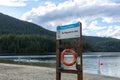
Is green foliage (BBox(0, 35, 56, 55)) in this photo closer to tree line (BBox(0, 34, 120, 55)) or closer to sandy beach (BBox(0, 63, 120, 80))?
tree line (BBox(0, 34, 120, 55))

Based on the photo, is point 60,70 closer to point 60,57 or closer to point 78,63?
point 60,57

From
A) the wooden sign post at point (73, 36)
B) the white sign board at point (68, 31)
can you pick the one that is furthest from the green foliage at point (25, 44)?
the white sign board at point (68, 31)

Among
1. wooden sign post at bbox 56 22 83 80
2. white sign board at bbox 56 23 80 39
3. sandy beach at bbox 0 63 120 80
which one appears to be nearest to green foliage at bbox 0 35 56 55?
sandy beach at bbox 0 63 120 80

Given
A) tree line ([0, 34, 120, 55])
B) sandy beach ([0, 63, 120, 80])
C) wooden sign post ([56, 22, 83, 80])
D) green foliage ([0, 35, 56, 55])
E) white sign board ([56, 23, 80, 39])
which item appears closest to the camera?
wooden sign post ([56, 22, 83, 80])

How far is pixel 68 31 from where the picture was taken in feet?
38.5

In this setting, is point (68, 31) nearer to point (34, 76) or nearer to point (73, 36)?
point (73, 36)

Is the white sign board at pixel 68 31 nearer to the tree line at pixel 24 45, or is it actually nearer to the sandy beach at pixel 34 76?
the sandy beach at pixel 34 76

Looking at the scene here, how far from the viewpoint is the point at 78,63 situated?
36.6 ft

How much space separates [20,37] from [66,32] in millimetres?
154066

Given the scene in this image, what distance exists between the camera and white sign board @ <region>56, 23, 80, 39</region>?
443 inches

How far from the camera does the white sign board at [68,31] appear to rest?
1126 cm

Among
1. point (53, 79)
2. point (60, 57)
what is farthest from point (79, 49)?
point (53, 79)

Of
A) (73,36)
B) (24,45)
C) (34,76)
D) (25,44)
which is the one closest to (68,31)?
(73,36)

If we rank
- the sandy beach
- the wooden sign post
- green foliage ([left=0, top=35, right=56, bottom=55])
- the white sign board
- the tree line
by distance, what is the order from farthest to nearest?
green foliage ([left=0, top=35, right=56, bottom=55])
the tree line
the sandy beach
the white sign board
the wooden sign post
